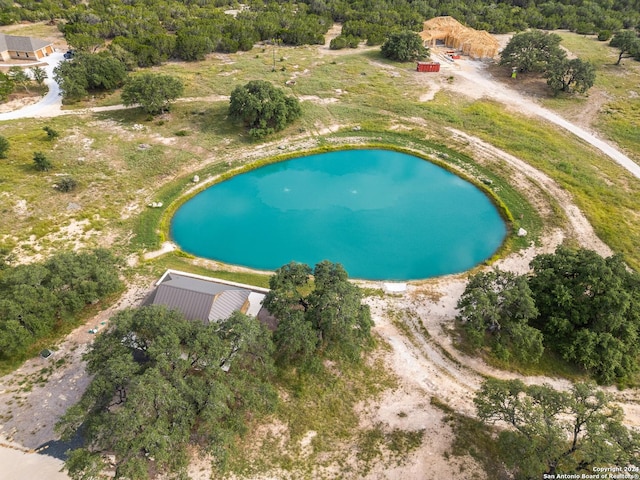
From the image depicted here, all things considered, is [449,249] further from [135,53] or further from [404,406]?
[135,53]

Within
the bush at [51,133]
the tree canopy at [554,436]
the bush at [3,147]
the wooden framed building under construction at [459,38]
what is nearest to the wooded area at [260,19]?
the wooden framed building under construction at [459,38]

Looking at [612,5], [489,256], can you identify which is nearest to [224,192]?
[489,256]

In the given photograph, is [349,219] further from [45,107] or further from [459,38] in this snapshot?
[459,38]

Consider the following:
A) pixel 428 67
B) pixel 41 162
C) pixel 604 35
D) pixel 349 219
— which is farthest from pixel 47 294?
pixel 604 35

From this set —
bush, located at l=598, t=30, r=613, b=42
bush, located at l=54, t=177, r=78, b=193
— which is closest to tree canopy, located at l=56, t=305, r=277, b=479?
bush, located at l=54, t=177, r=78, b=193

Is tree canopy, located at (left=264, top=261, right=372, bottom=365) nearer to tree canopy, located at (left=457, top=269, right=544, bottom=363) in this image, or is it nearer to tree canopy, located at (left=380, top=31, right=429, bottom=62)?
tree canopy, located at (left=457, top=269, right=544, bottom=363)

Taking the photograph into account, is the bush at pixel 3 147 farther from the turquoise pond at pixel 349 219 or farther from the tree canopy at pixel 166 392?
the tree canopy at pixel 166 392
